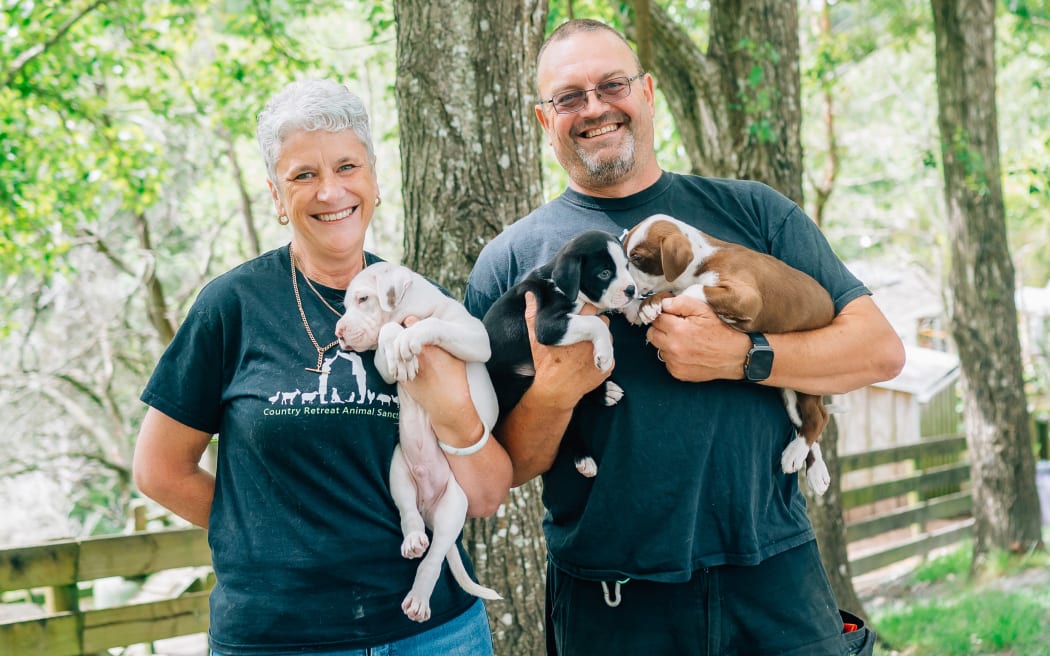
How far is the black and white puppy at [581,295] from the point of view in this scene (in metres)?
2.79

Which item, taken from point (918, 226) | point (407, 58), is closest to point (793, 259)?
point (407, 58)

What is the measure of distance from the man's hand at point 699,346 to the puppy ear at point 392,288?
80cm

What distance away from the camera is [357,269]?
2.84 meters

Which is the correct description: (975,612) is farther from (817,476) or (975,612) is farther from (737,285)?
(737,285)

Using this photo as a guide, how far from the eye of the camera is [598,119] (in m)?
3.05

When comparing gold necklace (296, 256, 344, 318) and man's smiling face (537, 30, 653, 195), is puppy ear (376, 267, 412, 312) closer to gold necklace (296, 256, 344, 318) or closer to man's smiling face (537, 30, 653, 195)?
gold necklace (296, 256, 344, 318)

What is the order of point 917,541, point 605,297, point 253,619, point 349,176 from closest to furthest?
point 253,619 → point 349,176 → point 605,297 → point 917,541

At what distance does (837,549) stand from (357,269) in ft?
17.9

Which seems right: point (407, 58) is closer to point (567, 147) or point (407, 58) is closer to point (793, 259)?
point (567, 147)

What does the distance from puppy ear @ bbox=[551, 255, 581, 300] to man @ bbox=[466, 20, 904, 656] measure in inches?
6.3

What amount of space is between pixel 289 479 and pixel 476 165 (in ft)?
7.12

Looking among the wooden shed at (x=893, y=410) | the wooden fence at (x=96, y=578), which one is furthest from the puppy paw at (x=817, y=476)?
A: the wooden shed at (x=893, y=410)

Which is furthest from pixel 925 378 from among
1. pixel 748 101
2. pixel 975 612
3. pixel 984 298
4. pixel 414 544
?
pixel 414 544

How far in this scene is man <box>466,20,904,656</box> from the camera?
2709 mm
